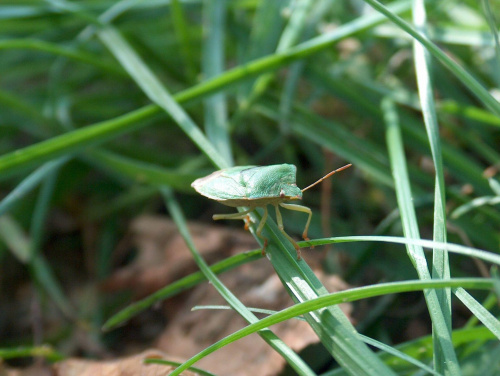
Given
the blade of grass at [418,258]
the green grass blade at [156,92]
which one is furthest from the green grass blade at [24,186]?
the blade of grass at [418,258]

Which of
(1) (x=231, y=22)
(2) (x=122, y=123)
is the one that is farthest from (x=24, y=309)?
(1) (x=231, y=22)

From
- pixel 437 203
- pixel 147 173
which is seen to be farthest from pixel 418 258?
pixel 147 173

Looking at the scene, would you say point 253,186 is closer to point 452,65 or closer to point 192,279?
point 192,279

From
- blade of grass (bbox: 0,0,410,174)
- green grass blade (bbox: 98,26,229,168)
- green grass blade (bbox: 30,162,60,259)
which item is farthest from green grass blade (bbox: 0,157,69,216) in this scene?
green grass blade (bbox: 98,26,229,168)

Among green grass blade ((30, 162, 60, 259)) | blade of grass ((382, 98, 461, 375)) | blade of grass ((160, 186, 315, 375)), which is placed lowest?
blade of grass ((382, 98, 461, 375))

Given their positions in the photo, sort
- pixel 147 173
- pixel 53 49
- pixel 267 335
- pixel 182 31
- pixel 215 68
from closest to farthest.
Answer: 1. pixel 267 335
2. pixel 53 49
3. pixel 147 173
4. pixel 215 68
5. pixel 182 31

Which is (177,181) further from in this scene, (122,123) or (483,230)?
(483,230)

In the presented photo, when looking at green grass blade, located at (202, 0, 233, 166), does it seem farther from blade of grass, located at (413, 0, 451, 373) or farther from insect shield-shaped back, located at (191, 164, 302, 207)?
blade of grass, located at (413, 0, 451, 373)

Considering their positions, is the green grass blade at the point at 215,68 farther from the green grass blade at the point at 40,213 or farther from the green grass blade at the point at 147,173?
the green grass blade at the point at 40,213
